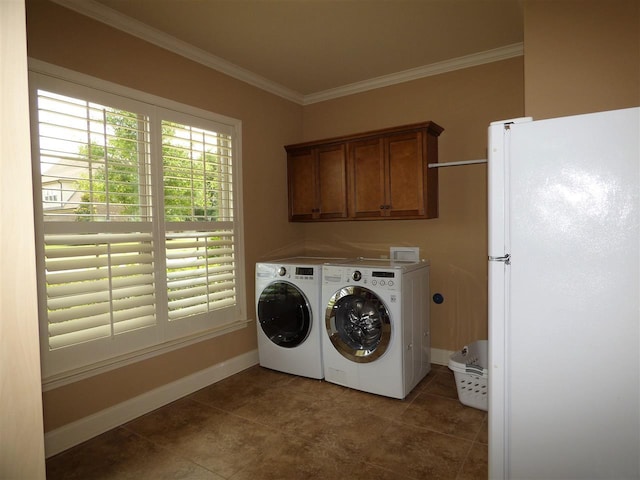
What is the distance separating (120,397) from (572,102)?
125 inches

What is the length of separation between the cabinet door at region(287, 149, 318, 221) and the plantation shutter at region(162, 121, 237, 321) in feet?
2.44

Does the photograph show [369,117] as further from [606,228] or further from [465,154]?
[606,228]

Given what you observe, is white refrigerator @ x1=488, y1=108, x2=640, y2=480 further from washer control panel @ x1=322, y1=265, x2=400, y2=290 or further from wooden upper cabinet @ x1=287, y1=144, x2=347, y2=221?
wooden upper cabinet @ x1=287, y1=144, x2=347, y2=221

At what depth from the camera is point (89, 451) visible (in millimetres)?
2178

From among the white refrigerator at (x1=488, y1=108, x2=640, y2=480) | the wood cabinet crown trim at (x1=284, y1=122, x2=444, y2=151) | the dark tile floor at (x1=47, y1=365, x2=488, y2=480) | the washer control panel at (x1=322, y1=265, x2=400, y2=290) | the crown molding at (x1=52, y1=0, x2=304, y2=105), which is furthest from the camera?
the wood cabinet crown trim at (x1=284, y1=122, x2=444, y2=151)

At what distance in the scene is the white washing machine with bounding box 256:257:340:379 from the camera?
305 cm

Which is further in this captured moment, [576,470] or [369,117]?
[369,117]

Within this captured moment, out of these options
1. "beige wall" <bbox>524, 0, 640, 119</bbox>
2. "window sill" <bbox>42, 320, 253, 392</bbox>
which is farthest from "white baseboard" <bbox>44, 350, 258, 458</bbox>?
"beige wall" <bbox>524, 0, 640, 119</bbox>

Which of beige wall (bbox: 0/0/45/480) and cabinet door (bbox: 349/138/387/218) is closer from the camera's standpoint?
beige wall (bbox: 0/0/45/480)

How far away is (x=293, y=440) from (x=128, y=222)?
67.2 inches

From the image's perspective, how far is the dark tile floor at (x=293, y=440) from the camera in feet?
6.50

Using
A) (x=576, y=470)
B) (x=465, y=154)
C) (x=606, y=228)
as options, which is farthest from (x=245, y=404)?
(x=465, y=154)

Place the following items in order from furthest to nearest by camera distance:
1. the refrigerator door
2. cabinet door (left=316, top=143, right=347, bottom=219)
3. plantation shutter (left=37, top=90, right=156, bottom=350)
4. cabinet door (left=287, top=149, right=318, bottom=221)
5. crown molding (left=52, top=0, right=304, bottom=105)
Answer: cabinet door (left=287, top=149, right=318, bottom=221) → cabinet door (left=316, top=143, right=347, bottom=219) → crown molding (left=52, top=0, right=304, bottom=105) → plantation shutter (left=37, top=90, right=156, bottom=350) → the refrigerator door

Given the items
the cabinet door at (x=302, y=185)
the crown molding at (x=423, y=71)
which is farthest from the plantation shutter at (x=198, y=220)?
the crown molding at (x=423, y=71)
